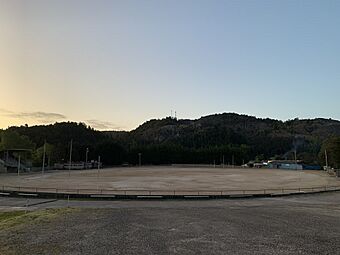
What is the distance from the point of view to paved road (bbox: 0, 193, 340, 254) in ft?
47.6

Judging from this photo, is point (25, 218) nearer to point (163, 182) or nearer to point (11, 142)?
point (163, 182)

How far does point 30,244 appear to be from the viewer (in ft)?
49.4

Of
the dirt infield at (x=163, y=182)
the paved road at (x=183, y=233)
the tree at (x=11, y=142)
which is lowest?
the paved road at (x=183, y=233)

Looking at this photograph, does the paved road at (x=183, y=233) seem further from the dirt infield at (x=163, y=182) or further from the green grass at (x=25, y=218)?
the dirt infield at (x=163, y=182)

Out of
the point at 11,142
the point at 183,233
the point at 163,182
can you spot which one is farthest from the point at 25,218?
the point at 11,142

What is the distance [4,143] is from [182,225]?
324 ft

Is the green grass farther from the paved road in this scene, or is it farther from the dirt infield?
the dirt infield

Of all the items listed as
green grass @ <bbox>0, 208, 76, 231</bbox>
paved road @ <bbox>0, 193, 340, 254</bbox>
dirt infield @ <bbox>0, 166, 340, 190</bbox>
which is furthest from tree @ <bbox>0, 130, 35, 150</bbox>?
paved road @ <bbox>0, 193, 340, 254</bbox>

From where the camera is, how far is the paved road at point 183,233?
1451 centimetres

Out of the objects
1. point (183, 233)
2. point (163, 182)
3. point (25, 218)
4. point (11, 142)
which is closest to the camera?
point (183, 233)

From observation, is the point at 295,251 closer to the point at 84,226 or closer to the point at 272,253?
the point at 272,253

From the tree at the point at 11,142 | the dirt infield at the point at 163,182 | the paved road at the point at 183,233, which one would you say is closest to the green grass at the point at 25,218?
the paved road at the point at 183,233

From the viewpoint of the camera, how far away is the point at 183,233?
1738 cm

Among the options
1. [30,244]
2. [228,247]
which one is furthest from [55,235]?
[228,247]
